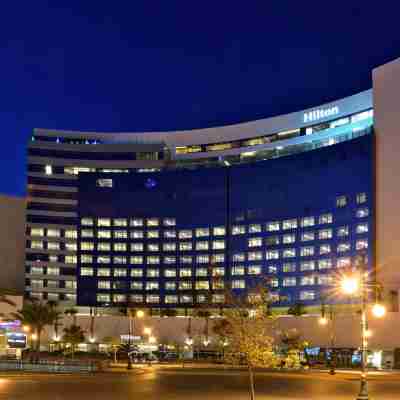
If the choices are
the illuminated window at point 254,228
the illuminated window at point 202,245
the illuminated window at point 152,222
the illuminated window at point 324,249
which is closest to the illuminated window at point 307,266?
the illuminated window at point 324,249

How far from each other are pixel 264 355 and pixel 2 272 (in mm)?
169069

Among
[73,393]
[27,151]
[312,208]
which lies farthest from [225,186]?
[73,393]

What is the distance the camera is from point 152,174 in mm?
185500

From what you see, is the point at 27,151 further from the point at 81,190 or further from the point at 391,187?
the point at 391,187

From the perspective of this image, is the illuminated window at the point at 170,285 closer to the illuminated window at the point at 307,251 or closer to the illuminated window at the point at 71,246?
the illuminated window at the point at 71,246

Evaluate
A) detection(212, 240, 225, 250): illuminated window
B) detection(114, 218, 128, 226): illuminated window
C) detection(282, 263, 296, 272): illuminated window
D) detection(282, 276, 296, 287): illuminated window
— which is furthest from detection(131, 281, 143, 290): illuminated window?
detection(282, 276, 296, 287): illuminated window

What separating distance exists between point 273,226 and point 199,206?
2179cm

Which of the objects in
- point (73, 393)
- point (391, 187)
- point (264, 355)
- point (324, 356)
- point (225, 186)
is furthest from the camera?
point (225, 186)

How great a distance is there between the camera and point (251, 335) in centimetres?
3556

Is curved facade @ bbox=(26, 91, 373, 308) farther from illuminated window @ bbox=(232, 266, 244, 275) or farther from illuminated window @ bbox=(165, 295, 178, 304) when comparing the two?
illuminated window @ bbox=(165, 295, 178, 304)

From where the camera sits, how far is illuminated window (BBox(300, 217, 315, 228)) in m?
159

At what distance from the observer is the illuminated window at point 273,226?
168 m

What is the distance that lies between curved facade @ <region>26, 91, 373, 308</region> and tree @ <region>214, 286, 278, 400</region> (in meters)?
113

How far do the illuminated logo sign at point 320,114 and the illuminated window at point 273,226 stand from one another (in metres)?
25.4
